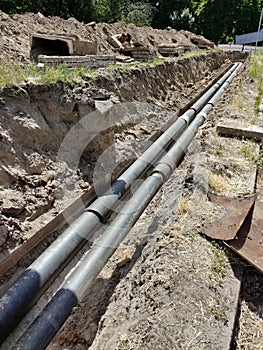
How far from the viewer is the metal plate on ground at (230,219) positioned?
342 cm

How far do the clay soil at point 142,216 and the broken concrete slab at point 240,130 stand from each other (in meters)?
0.21

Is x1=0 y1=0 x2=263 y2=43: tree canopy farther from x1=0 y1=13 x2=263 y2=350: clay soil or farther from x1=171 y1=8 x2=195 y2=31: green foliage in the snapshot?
x1=0 y1=13 x2=263 y2=350: clay soil

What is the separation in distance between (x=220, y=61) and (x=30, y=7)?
42.4ft

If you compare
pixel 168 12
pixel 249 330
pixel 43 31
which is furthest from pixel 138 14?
pixel 249 330

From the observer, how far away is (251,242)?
10.9ft

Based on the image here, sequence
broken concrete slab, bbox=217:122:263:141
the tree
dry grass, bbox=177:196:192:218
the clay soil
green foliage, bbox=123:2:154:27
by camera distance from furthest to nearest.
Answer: the tree < green foliage, bbox=123:2:154:27 < broken concrete slab, bbox=217:122:263:141 < dry grass, bbox=177:196:192:218 < the clay soil

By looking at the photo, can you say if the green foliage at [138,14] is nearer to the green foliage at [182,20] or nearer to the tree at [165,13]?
the tree at [165,13]

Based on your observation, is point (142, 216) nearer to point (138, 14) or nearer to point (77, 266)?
point (77, 266)

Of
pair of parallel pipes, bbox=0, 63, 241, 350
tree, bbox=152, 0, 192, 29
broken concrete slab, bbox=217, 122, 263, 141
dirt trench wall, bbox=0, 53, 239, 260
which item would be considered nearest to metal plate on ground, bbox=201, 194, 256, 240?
pair of parallel pipes, bbox=0, 63, 241, 350

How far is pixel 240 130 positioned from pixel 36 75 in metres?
4.24

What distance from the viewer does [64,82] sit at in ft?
20.1

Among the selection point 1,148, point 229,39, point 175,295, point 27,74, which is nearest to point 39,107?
point 27,74

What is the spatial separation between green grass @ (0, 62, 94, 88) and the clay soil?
6.0 inches

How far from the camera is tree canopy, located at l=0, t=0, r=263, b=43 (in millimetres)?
18484
